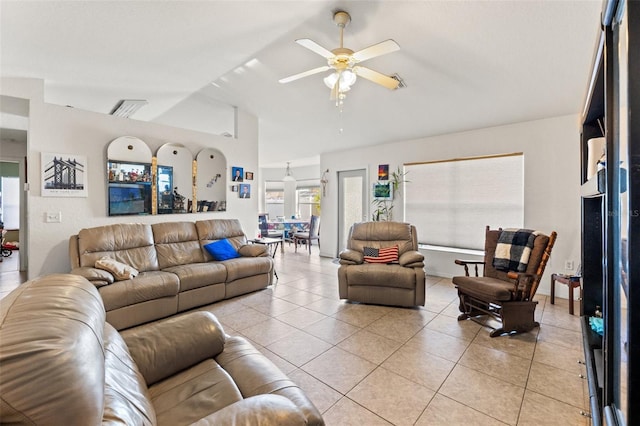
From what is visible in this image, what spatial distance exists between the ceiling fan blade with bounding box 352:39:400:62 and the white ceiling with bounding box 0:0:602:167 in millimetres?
528

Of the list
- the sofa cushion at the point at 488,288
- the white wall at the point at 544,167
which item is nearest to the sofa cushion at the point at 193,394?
the sofa cushion at the point at 488,288

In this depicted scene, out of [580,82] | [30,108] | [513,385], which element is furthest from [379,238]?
[30,108]

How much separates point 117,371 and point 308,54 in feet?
10.6

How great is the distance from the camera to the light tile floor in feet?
5.76

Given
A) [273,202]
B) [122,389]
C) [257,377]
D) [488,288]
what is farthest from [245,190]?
[273,202]

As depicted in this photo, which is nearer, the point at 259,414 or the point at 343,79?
the point at 259,414

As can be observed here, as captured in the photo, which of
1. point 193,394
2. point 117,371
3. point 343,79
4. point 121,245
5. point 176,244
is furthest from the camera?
point 176,244

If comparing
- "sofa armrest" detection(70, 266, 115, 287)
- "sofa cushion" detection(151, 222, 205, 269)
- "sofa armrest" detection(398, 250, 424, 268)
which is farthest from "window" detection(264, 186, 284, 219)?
"sofa armrest" detection(70, 266, 115, 287)

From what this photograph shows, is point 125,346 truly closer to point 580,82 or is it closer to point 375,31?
point 375,31

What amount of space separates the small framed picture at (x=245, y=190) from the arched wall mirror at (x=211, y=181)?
0.97ft

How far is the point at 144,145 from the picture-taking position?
3.94m

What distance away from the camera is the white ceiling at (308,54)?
2279 millimetres

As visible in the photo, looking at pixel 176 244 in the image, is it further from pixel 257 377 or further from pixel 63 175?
pixel 257 377

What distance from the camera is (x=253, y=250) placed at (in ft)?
13.7
